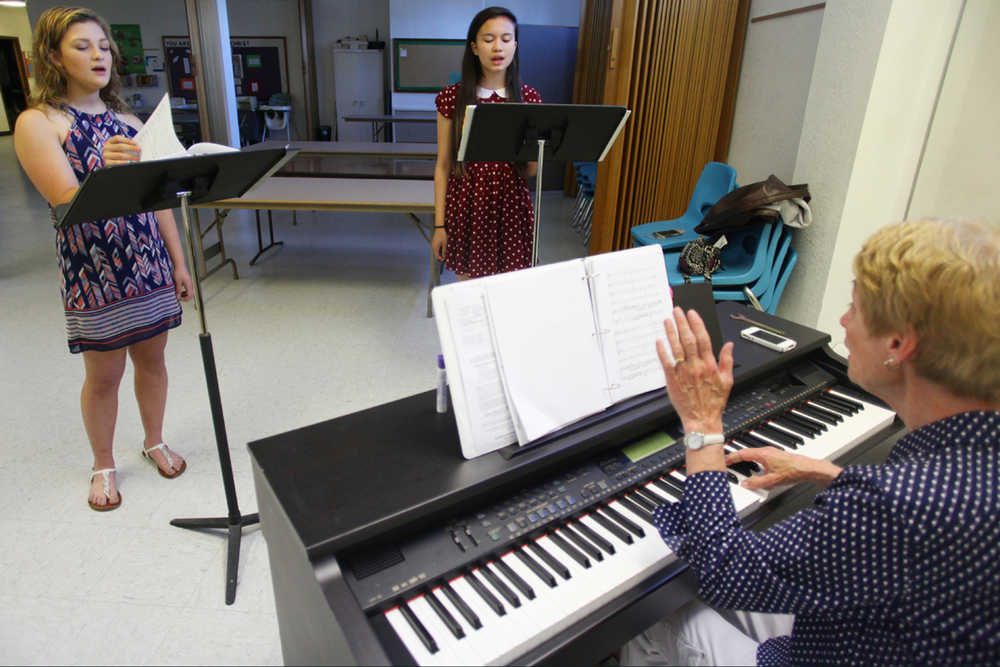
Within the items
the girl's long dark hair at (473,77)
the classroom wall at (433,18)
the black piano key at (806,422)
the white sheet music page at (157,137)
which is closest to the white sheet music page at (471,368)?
the black piano key at (806,422)

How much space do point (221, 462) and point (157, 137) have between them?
0.92 meters

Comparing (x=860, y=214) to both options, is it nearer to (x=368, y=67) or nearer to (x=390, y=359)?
(x=390, y=359)

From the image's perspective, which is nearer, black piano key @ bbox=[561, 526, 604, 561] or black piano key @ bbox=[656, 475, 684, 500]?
black piano key @ bbox=[561, 526, 604, 561]

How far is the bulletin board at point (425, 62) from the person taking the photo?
8.32 m

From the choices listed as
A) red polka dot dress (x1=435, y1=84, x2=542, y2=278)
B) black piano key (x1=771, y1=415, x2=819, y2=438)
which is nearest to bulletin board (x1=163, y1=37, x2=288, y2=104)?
red polka dot dress (x1=435, y1=84, x2=542, y2=278)

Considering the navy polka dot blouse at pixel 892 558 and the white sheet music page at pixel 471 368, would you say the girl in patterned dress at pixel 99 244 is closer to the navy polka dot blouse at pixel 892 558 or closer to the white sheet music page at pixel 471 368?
the white sheet music page at pixel 471 368

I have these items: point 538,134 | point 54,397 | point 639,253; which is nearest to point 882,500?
point 639,253

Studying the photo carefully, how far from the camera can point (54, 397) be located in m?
2.60

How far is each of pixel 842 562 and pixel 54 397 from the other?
10.2ft

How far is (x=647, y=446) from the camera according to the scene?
1182mm

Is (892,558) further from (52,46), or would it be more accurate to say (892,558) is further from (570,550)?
(52,46)

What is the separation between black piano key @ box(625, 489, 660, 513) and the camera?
1062 millimetres

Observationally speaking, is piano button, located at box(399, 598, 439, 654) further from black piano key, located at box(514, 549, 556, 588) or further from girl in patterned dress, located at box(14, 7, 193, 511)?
girl in patterned dress, located at box(14, 7, 193, 511)

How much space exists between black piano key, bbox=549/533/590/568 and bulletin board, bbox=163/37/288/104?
10480mm
